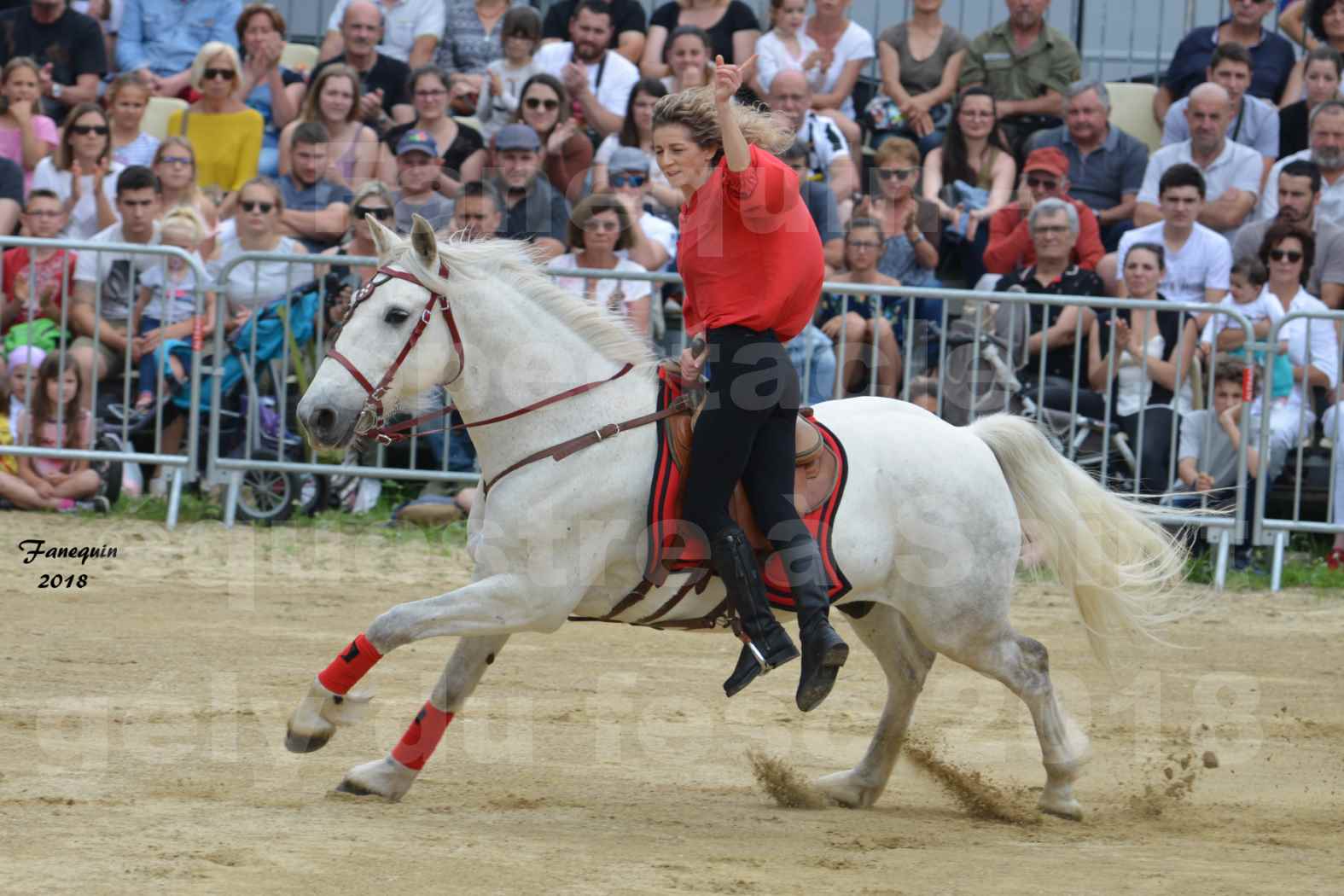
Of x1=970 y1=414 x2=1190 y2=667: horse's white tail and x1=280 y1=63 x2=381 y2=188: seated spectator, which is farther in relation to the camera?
x1=280 y1=63 x2=381 y2=188: seated spectator

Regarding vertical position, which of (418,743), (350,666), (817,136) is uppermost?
(817,136)

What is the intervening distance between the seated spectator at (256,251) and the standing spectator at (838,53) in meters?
4.07

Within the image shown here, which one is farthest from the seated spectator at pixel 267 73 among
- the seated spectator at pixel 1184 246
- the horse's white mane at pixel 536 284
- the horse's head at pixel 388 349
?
the horse's head at pixel 388 349

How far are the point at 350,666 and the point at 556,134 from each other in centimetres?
744

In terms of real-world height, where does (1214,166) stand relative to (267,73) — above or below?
below

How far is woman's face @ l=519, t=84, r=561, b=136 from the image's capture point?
12578 mm

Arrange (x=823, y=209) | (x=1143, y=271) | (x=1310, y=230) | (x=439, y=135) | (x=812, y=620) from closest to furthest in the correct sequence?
(x=812, y=620) → (x=1143, y=271) → (x=1310, y=230) → (x=823, y=209) → (x=439, y=135)

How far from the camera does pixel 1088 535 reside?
685 centimetres

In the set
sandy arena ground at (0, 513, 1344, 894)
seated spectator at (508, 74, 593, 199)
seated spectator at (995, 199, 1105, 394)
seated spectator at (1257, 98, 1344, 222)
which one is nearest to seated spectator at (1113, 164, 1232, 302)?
seated spectator at (995, 199, 1105, 394)

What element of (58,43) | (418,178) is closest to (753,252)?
(418,178)

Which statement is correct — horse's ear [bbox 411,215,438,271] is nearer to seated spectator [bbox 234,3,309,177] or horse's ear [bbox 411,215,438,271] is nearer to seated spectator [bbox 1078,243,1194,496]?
seated spectator [bbox 1078,243,1194,496]

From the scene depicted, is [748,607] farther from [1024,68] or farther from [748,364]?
[1024,68]

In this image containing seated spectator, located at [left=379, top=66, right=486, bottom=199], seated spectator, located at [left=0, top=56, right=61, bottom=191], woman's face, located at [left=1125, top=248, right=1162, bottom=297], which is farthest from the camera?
seated spectator, located at [left=0, top=56, right=61, bottom=191]

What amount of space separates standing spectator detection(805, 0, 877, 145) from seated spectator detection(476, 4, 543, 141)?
2111mm
